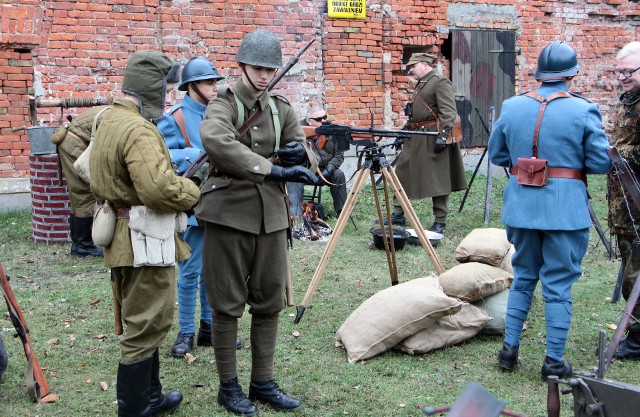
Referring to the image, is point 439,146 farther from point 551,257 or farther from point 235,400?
point 235,400

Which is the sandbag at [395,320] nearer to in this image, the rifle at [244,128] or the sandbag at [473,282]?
the sandbag at [473,282]

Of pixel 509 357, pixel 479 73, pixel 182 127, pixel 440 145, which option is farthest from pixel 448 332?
pixel 479 73

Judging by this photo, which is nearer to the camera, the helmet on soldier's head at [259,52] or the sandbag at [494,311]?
the helmet on soldier's head at [259,52]

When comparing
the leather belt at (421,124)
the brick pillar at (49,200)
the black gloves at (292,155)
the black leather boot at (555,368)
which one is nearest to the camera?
the black gloves at (292,155)

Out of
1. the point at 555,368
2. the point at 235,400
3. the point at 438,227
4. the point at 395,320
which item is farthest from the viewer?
the point at 438,227

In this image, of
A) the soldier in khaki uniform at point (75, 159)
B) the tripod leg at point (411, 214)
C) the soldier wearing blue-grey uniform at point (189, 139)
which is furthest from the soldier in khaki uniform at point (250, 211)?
the soldier in khaki uniform at point (75, 159)

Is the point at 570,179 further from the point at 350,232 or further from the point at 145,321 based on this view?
the point at 350,232

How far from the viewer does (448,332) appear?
5176 mm

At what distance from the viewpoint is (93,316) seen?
19.6ft

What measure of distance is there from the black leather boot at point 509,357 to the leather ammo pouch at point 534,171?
3.52 feet

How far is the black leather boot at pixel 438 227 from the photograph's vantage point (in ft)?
29.6

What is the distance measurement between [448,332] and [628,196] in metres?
1.54

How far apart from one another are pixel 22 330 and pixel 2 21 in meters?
6.49

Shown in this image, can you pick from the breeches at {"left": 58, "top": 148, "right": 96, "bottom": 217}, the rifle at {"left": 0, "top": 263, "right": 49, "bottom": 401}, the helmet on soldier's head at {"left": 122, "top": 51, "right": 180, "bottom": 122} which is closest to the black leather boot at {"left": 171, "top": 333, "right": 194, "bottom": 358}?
the rifle at {"left": 0, "top": 263, "right": 49, "bottom": 401}
